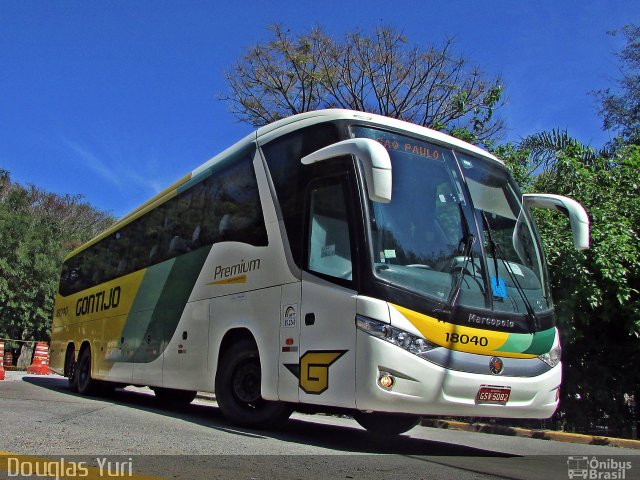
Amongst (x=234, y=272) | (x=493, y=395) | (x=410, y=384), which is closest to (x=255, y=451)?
(x=410, y=384)

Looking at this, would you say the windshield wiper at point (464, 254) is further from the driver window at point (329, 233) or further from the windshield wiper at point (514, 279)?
the driver window at point (329, 233)

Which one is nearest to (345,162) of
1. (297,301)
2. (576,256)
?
(297,301)

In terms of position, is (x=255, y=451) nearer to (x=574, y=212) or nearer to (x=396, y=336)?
(x=396, y=336)

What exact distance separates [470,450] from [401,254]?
2.80m

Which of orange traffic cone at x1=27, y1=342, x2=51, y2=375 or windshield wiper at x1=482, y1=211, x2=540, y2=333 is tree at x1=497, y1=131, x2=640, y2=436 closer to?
windshield wiper at x1=482, y1=211, x2=540, y2=333

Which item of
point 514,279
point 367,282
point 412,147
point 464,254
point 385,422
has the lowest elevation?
point 385,422

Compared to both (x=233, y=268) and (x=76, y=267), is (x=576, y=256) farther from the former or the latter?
(x=76, y=267)

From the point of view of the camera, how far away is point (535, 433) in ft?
29.9

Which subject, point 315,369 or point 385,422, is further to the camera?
point 385,422

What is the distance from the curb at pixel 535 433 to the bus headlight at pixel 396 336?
4.53 m

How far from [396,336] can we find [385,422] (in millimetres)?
2204

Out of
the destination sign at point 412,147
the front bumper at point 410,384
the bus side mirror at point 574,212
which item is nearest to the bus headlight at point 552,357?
the front bumper at point 410,384

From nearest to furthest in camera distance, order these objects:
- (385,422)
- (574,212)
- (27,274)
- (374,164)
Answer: (374,164)
(574,212)
(385,422)
(27,274)

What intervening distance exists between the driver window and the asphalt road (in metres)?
1.81
